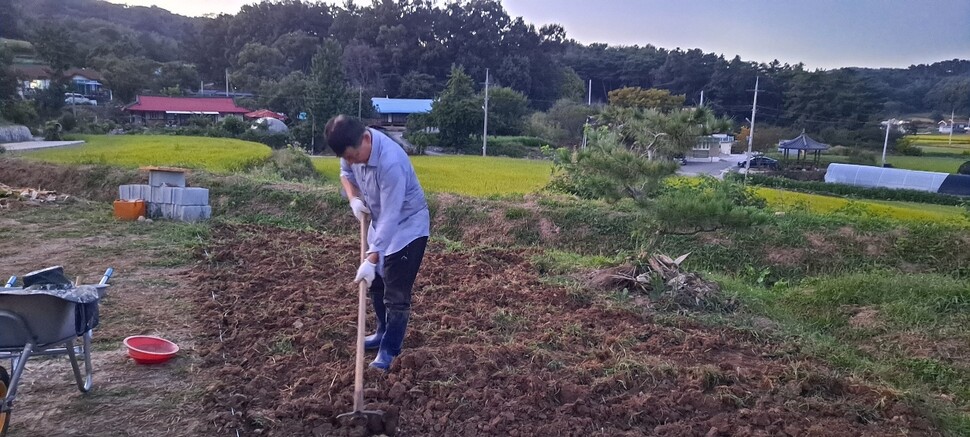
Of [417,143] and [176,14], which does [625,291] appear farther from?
[176,14]

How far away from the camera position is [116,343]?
13.1 ft

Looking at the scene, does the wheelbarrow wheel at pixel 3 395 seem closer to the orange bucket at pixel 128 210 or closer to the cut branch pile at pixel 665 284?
the cut branch pile at pixel 665 284

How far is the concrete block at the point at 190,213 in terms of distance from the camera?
841 centimetres

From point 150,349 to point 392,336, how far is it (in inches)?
58.5

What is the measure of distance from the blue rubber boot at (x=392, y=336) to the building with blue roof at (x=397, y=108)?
116ft

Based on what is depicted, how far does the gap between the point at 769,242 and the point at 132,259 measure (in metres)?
7.26

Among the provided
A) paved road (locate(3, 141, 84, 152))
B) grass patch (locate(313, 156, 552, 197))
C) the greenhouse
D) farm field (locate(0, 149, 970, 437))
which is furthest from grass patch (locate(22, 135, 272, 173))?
the greenhouse

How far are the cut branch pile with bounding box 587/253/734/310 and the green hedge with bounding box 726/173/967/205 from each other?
1370 centimetres

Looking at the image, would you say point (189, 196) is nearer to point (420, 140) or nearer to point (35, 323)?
point (35, 323)

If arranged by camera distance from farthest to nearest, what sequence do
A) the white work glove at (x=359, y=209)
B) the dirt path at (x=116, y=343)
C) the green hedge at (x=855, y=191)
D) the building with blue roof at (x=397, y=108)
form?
the building with blue roof at (x=397, y=108)
the green hedge at (x=855, y=191)
the white work glove at (x=359, y=209)
the dirt path at (x=116, y=343)

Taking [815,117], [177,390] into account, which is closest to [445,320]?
[177,390]

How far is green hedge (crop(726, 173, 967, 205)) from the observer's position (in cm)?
1873

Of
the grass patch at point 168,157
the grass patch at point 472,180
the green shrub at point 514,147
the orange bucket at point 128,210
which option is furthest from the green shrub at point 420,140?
the orange bucket at point 128,210

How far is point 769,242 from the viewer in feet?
25.4
